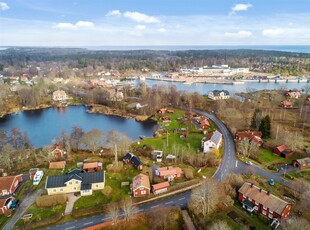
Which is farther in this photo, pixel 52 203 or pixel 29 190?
pixel 29 190

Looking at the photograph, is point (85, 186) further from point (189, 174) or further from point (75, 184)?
point (189, 174)

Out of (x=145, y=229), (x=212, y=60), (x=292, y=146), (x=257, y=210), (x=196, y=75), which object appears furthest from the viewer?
(x=212, y=60)

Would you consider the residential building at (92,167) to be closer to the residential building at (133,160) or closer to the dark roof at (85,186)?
the residential building at (133,160)

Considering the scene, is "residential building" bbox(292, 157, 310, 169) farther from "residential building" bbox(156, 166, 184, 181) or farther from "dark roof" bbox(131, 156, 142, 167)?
"dark roof" bbox(131, 156, 142, 167)

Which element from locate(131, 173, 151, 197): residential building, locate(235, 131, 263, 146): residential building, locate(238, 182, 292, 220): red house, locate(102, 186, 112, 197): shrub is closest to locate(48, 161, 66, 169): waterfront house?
locate(102, 186, 112, 197): shrub

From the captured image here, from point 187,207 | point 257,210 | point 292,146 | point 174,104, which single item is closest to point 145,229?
point 187,207

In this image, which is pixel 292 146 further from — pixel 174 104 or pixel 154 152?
pixel 174 104

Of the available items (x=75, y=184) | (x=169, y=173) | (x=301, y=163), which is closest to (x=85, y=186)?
(x=75, y=184)
